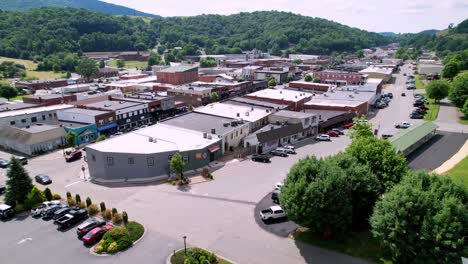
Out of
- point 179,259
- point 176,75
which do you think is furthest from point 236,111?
point 176,75

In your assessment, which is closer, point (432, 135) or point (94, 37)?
point (432, 135)

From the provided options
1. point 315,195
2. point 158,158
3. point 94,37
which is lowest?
point 158,158

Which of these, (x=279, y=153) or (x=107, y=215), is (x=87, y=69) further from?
(x=107, y=215)

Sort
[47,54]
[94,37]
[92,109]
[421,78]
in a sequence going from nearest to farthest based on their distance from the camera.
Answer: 1. [92,109]
2. [421,78]
3. [47,54]
4. [94,37]

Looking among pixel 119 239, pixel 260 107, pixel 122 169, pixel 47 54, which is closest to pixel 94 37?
pixel 47 54

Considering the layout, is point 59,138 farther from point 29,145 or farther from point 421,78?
point 421,78

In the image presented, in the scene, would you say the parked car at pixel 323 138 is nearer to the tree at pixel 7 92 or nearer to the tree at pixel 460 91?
the tree at pixel 460 91

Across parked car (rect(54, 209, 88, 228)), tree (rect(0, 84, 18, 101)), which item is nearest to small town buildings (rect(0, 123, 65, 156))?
parked car (rect(54, 209, 88, 228))
